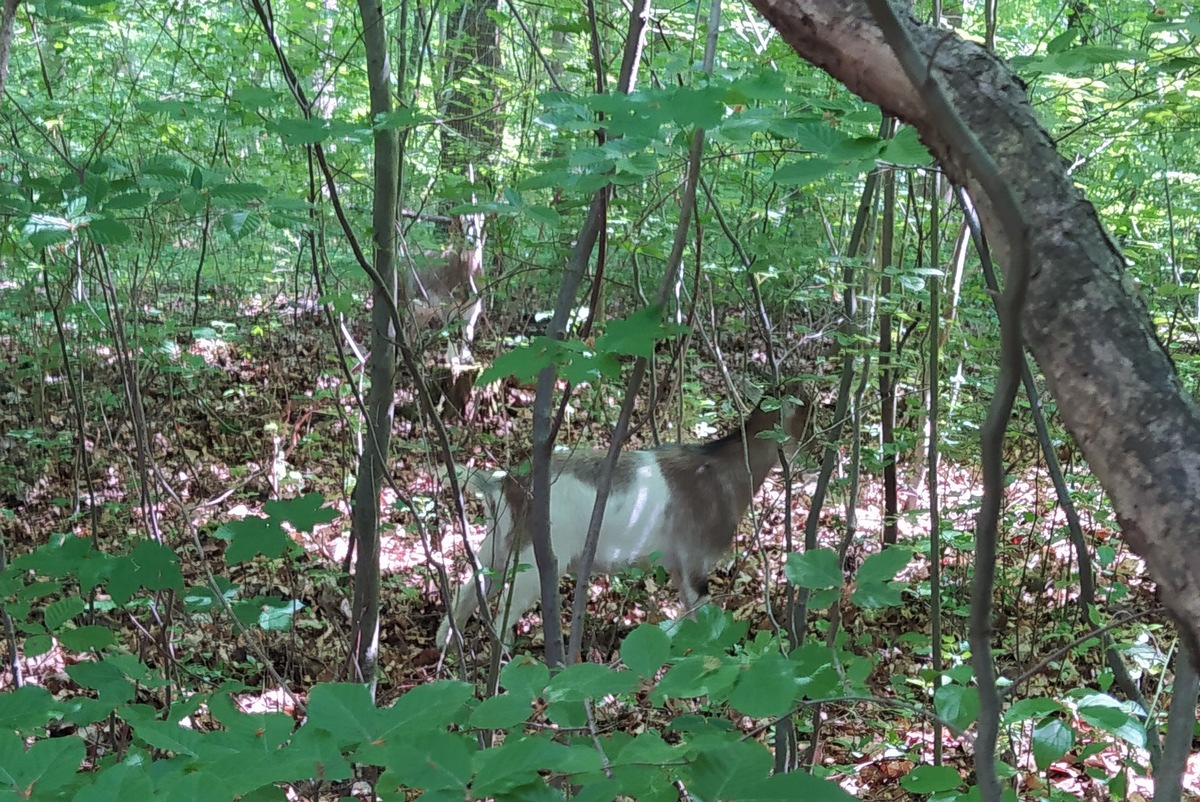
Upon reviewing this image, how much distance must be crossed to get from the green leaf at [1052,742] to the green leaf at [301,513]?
1.68 meters

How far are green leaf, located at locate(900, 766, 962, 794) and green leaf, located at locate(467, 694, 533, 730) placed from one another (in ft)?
2.60

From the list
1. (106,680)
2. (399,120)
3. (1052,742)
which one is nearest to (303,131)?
(399,120)

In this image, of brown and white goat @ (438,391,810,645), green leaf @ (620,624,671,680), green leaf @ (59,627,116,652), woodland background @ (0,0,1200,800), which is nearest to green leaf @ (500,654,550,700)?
woodland background @ (0,0,1200,800)

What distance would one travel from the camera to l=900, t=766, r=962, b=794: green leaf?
62.3 inches

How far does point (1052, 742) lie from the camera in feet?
5.88

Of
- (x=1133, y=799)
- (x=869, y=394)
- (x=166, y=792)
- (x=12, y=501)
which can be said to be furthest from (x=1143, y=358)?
(x=12, y=501)

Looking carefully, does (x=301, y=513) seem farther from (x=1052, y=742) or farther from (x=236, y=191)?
(x=1052, y=742)

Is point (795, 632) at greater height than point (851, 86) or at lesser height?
lesser

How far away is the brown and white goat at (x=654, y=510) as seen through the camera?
171 inches

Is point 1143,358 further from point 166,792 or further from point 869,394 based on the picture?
point 869,394

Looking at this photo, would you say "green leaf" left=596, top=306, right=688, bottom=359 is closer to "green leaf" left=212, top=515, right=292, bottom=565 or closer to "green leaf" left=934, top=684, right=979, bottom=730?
"green leaf" left=934, top=684, right=979, bottom=730

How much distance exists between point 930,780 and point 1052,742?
38cm

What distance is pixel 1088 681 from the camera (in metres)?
4.09

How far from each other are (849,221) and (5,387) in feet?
22.7
